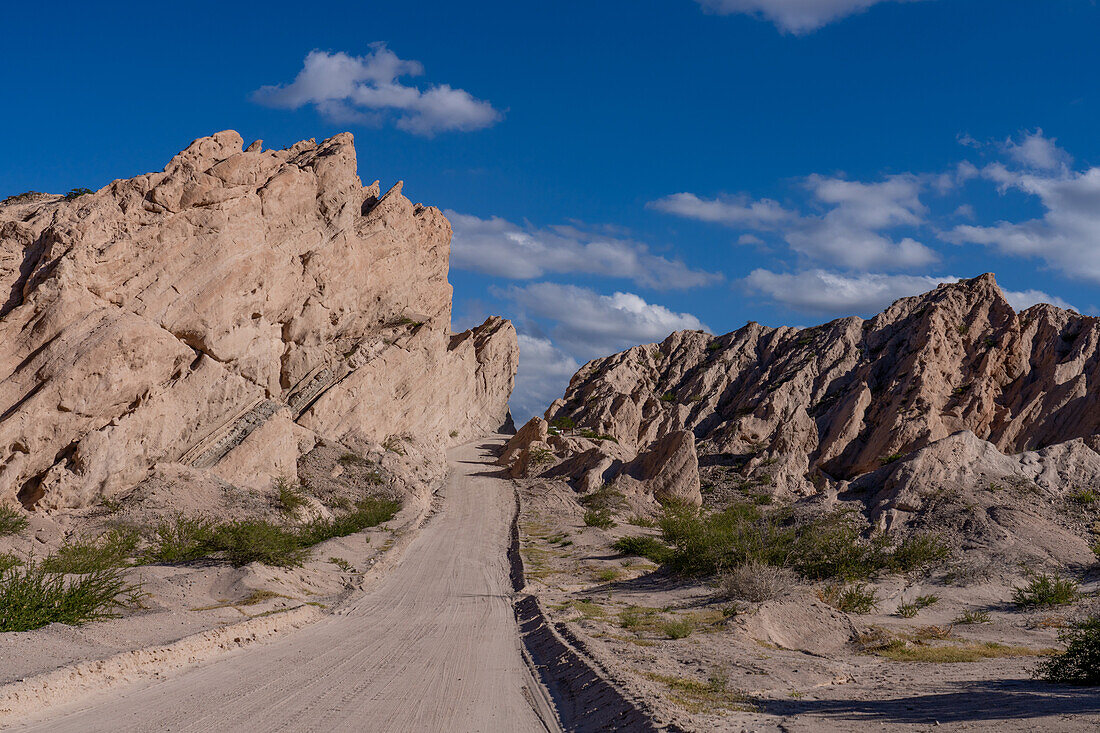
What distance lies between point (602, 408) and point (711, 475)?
2810 centimetres

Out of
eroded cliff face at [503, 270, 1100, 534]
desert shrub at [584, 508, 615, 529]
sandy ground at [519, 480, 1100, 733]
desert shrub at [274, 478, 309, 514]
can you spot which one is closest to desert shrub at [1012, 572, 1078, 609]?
sandy ground at [519, 480, 1100, 733]

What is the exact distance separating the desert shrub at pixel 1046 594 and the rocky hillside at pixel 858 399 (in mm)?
9934

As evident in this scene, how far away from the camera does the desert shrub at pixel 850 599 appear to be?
17.9 meters

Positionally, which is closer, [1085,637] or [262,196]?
[1085,637]

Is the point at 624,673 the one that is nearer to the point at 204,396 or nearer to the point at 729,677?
the point at 729,677

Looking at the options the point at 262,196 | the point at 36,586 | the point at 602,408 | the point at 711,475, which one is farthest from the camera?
the point at 602,408

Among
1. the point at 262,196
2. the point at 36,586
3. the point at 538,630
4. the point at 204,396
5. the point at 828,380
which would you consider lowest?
the point at 538,630

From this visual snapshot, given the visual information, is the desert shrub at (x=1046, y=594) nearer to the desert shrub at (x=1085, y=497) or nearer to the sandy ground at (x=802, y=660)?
the sandy ground at (x=802, y=660)

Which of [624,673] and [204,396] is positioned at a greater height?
[204,396]

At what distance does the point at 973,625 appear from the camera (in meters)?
17.0

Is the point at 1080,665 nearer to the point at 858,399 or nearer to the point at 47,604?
the point at 47,604

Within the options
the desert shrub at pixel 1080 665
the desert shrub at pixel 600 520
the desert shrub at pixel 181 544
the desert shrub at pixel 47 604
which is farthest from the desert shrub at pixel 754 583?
the desert shrub at pixel 600 520

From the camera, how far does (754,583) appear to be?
17625 millimetres

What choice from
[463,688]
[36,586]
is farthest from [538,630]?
[36,586]
